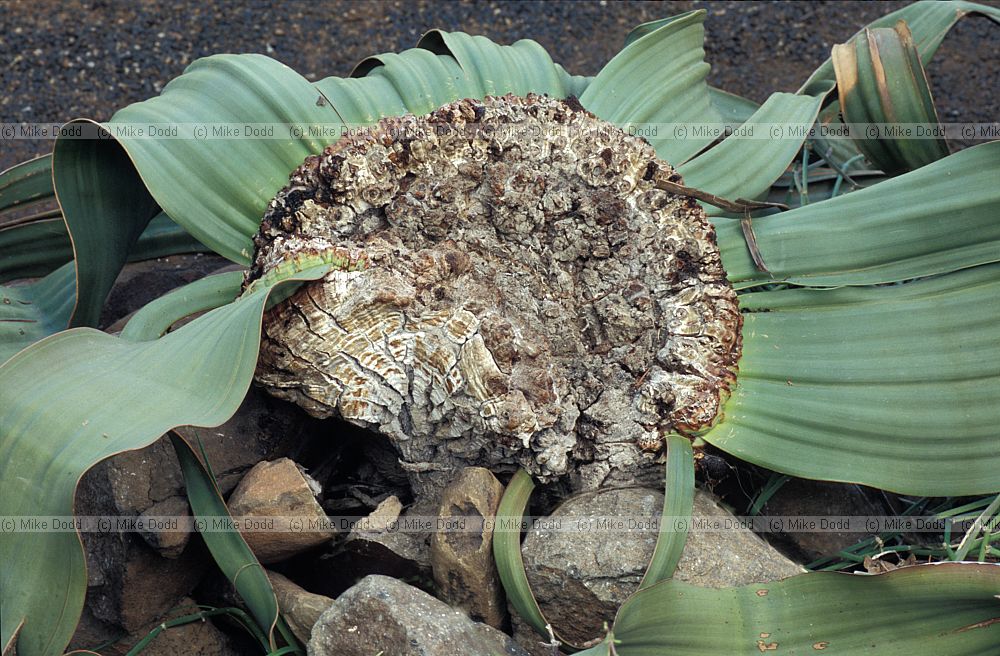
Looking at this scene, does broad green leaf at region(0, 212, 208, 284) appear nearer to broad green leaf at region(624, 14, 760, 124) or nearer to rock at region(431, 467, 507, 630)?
rock at region(431, 467, 507, 630)

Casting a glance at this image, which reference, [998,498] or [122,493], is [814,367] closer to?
[998,498]

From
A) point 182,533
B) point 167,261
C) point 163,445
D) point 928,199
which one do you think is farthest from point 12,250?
point 928,199

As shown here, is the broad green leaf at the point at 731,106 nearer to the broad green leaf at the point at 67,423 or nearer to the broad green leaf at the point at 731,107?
the broad green leaf at the point at 731,107

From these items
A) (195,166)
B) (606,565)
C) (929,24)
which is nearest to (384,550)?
(606,565)

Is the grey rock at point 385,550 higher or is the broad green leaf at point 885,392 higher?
the broad green leaf at point 885,392

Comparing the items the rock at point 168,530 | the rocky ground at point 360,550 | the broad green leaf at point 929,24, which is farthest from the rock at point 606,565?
the broad green leaf at point 929,24

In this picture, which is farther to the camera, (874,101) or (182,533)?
(874,101)

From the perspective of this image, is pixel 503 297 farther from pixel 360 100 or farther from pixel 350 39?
pixel 350 39
